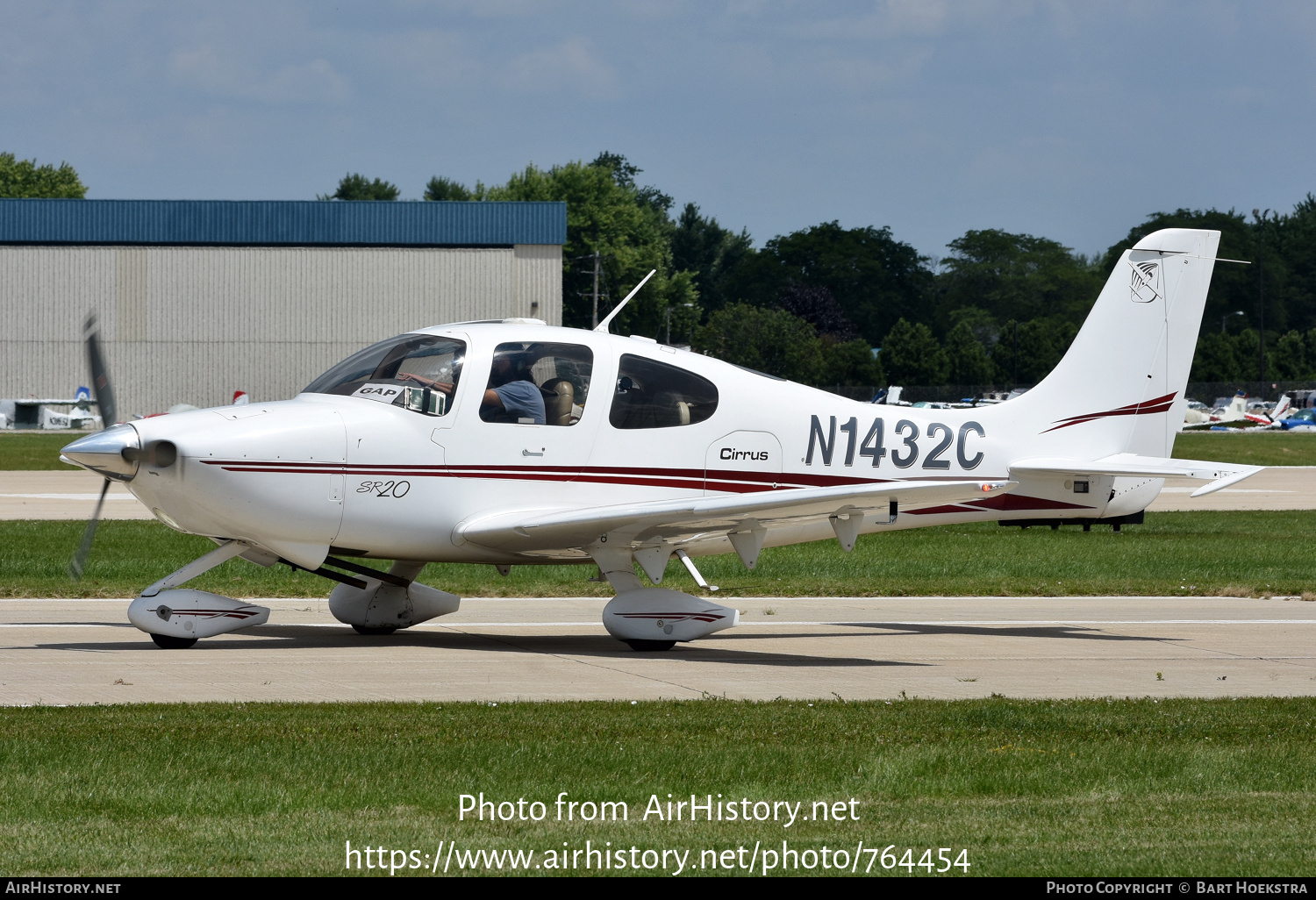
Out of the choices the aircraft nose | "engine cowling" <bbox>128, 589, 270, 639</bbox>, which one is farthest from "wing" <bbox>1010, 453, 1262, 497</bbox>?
the aircraft nose

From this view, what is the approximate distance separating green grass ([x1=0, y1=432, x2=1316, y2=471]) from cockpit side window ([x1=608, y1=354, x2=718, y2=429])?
1416 inches

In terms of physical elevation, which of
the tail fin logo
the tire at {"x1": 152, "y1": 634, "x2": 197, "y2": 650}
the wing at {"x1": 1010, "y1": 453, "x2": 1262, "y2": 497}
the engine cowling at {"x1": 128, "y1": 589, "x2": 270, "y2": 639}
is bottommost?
the tire at {"x1": 152, "y1": 634, "x2": 197, "y2": 650}

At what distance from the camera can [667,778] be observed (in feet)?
22.9

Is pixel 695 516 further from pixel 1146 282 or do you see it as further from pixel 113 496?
pixel 113 496

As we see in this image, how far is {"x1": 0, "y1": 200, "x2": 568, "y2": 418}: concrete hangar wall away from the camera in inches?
2840

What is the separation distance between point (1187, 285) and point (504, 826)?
1007 cm

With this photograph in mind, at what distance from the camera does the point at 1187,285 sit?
13781 millimetres

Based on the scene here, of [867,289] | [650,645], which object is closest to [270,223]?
[650,645]

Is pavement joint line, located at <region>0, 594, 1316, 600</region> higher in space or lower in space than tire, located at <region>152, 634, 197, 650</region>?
lower

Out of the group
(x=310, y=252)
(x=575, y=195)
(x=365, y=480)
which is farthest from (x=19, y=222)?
(x=365, y=480)

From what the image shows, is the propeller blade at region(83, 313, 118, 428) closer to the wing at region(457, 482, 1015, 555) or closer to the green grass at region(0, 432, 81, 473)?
the wing at region(457, 482, 1015, 555)

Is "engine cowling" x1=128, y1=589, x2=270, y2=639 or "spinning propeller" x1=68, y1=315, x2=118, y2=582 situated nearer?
"engine cowling" x1=128, y1=589, x2=270, y2=639

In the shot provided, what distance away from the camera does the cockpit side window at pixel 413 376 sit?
37.1 ft

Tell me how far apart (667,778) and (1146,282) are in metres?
8.80
